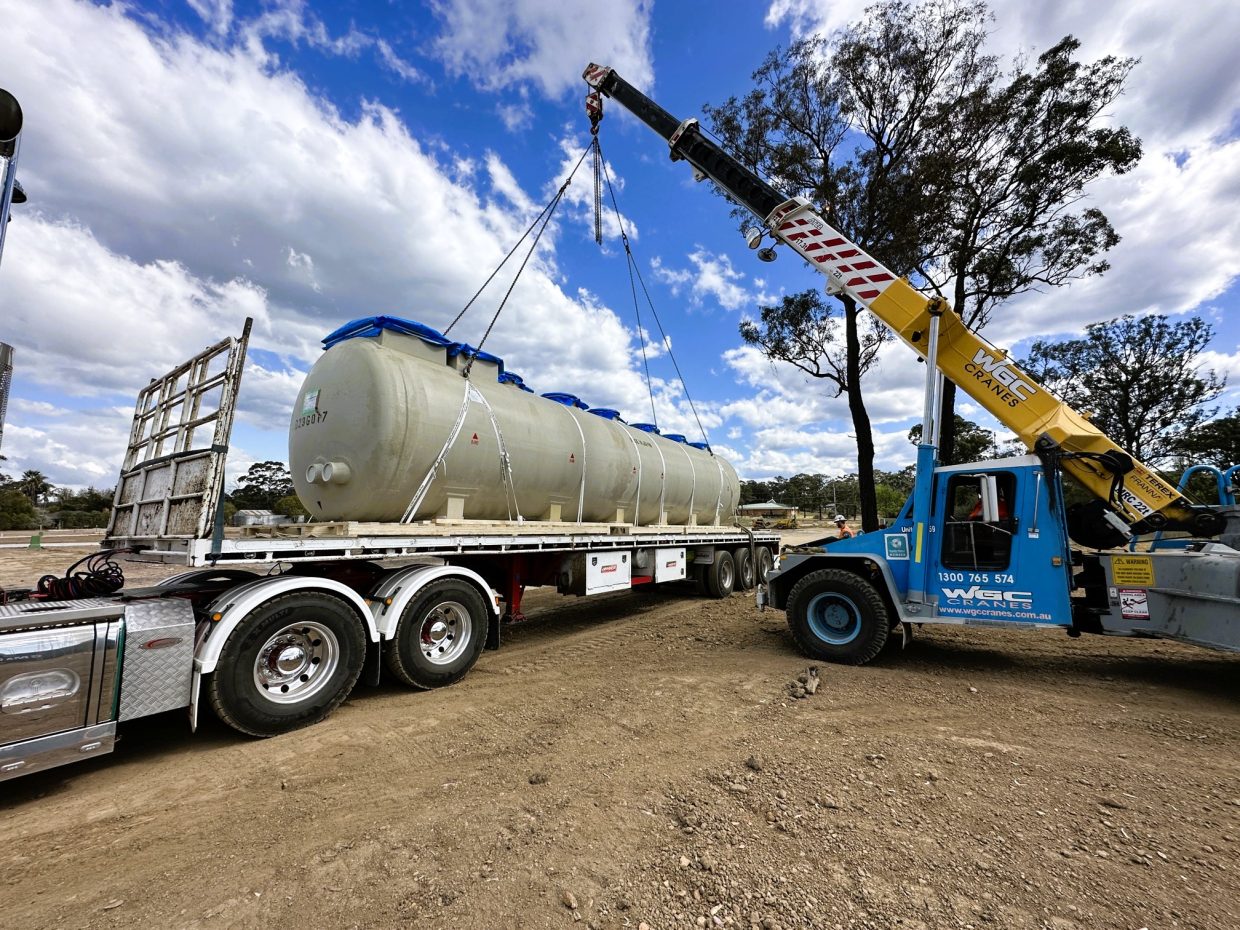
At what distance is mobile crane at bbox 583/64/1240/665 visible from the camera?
5.30 metres

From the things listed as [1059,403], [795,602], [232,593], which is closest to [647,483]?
[795,602]

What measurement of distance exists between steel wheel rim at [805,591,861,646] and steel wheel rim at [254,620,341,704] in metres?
5.15

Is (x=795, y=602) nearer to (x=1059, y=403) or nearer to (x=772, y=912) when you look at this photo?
(x=1059, y=403)

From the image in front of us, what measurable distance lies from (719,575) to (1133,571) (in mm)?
7106

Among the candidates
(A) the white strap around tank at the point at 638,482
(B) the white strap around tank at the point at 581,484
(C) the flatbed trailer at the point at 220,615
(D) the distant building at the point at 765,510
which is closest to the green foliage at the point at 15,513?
(C) the flatbed trailer at the point at 220,615

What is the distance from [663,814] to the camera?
→ 10.2 ft

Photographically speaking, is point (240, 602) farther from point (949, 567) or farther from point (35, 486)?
point (35, 486)

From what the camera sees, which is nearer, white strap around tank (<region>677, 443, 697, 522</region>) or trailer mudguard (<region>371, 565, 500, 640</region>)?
trailer mudguard (<region>371, 565, 500, 640</region>)

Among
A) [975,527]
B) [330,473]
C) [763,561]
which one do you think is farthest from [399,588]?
A: [763,561]

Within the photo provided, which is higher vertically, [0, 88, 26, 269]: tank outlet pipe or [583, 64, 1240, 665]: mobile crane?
[0, 88, 26, 269]: tank outlet pipe

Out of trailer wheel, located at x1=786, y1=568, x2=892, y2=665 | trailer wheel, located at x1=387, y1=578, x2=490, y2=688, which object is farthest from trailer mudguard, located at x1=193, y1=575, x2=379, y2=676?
trailer wheel, located at x1=786, y1=568, x2=892, y2=665

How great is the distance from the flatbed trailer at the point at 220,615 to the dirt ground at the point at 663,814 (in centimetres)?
39

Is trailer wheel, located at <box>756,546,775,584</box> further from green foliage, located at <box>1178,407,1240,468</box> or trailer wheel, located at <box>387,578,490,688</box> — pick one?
green foliage, located at <box>1178,407,1240,468</box>

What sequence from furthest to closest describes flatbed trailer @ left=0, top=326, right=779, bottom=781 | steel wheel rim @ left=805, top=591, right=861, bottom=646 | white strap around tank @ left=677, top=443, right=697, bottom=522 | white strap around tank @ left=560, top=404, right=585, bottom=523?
white strap around tank @ left=677, top=443, right=697, bottom=522
white strap around tank @ left=560, top=404, right=585, bottom=523
steel wheel rim @ left=805, top=591, right=861, bottom=646
flatbed trailer @ left=0, top=326, right=779, bottom=781
